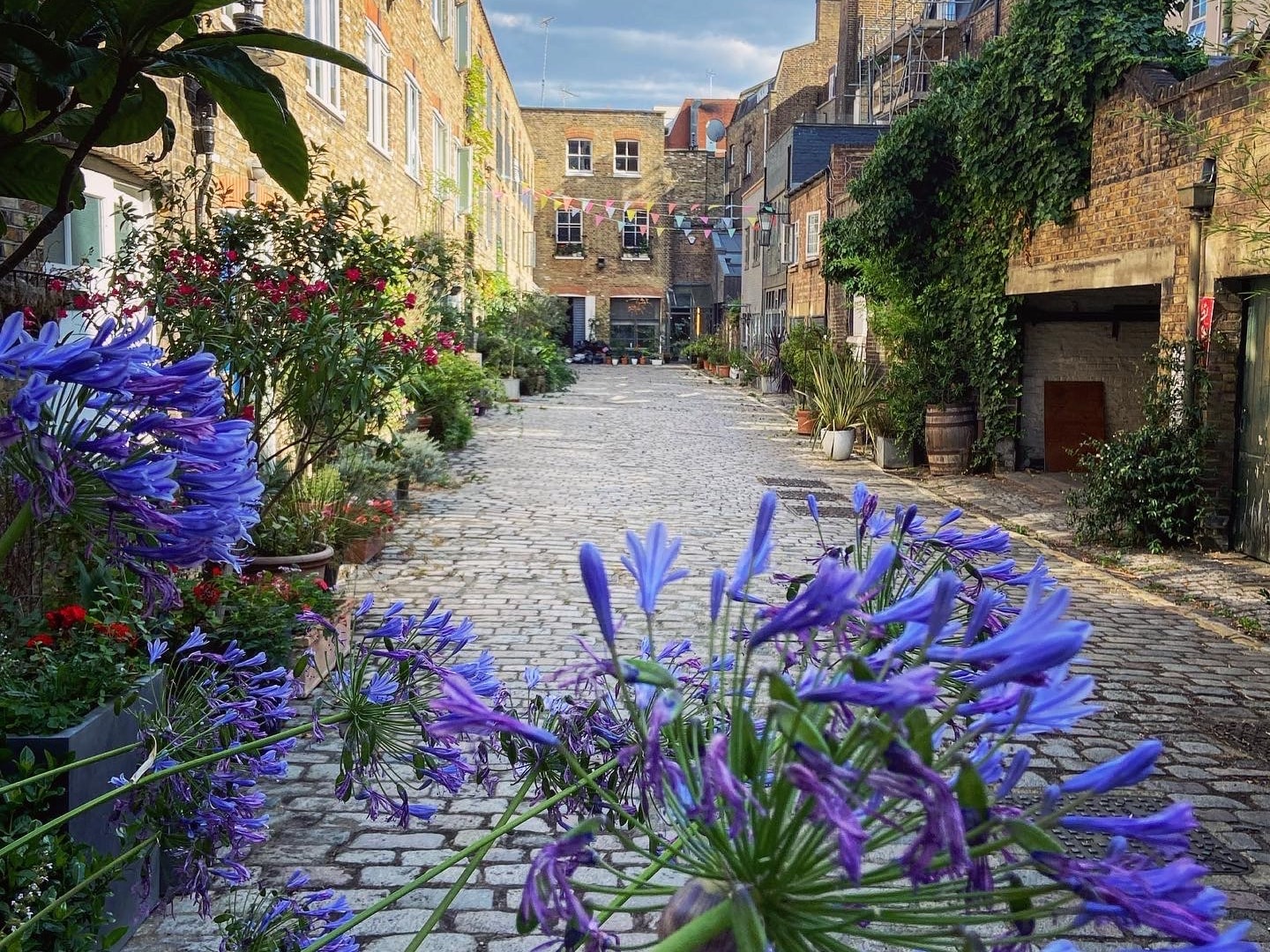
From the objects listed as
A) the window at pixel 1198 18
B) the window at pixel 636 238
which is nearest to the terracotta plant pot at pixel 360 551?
the window at pixel 1198 18

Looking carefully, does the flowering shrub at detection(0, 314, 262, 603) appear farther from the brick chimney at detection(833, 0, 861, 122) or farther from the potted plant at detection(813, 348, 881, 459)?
the brick chimney at detection(833, 0, 861, 122)

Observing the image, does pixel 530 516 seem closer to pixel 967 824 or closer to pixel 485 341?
pixel 967 824

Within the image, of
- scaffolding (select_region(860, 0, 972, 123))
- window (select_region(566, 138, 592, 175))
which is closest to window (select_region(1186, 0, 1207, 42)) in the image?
scaffolding (select_region(860, 0, 972, 123))

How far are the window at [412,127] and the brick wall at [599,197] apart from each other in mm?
32585

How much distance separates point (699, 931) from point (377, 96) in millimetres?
17989

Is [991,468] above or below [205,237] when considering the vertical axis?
below

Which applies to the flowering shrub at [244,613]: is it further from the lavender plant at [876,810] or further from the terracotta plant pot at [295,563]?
the lavender plant at [876,810]

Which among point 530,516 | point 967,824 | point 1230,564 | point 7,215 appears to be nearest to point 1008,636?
point 967,824

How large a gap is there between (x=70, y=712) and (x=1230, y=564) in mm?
9558

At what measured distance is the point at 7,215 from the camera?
598 centimetres

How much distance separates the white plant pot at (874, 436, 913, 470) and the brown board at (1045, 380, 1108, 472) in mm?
2014

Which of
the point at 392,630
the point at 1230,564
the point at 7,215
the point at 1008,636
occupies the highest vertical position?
the point at 7,215

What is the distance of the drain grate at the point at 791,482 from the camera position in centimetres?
1478

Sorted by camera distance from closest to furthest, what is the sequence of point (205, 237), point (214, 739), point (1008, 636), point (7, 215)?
point (1008, 636) < point (214, 739) < point (7, 215) < point (205, 237)
